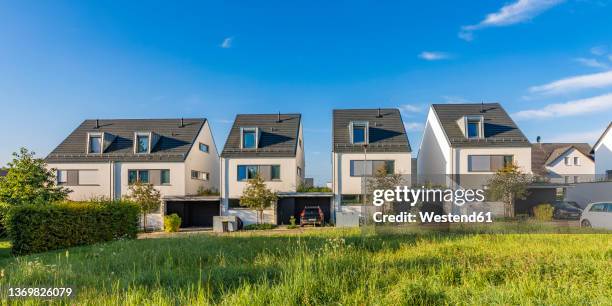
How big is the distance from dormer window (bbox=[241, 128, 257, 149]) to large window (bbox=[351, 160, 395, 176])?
770 cm

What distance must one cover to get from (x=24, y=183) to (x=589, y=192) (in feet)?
99.1

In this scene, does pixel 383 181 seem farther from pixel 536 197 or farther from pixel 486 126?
pixel 486 126

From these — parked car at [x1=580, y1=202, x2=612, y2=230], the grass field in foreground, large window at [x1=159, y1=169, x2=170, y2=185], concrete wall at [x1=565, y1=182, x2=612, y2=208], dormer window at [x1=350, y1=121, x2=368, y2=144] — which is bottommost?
parked car at [x1=580, y1=202, x2=612, y2=230]

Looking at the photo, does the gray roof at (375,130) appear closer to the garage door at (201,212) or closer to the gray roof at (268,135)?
the gray roof at (268,135)

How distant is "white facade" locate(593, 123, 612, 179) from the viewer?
29812 millimetres

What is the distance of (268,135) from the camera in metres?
26.7

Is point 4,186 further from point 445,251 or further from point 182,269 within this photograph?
point 445,251

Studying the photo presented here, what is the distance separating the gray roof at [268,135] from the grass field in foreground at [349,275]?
17.3m

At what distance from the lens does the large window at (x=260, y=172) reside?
25.1 metres

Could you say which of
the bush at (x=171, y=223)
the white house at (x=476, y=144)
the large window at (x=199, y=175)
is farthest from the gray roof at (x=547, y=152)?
the bush at (x=171, y=223)

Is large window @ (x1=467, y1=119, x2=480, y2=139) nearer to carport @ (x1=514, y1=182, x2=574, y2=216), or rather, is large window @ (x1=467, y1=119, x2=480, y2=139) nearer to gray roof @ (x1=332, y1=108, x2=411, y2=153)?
gray roof @ (x1=332, y1=108, x2=411, y2=153)

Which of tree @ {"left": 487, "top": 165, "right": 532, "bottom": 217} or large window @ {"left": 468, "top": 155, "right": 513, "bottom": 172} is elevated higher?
large window @ {"left": 468, "top": 155, "right": 513, "bottom": 172}

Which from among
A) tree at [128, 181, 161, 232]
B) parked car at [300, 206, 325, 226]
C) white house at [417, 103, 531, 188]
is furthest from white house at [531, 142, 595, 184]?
tree at [128, 181, 161, 232]

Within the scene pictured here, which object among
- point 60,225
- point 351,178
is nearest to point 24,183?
point 60,225
